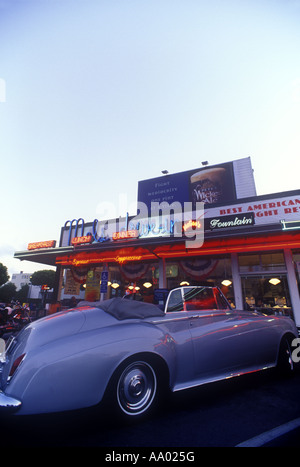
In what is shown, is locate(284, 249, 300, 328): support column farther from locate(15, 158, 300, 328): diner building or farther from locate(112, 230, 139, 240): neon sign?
locate(112, 230, 139, 240): neon sign

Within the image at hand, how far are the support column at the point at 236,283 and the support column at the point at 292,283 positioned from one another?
1910mm

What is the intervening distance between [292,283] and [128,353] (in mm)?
9276

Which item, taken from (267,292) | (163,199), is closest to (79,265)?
(163,199)

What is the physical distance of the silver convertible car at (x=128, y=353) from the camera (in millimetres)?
1938

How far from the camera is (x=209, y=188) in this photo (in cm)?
1625

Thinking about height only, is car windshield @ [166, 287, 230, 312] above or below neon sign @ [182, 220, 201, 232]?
below

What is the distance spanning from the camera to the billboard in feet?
50.9

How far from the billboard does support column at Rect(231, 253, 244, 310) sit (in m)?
5.03

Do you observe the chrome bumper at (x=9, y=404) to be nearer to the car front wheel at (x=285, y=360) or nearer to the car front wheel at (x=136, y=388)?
the car front wheel at (x=136, y=388)

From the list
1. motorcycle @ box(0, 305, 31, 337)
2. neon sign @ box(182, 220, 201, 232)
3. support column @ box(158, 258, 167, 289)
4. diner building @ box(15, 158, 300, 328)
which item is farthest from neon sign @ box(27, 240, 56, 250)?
neon sign @ box(182, 220, 201, 232)

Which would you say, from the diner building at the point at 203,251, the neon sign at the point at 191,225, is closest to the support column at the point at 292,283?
the diner building at the point at 203,251

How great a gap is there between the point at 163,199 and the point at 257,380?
598 inches

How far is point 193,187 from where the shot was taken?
17.4 metres

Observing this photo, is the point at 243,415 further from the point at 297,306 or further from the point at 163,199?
the point at 163,199
